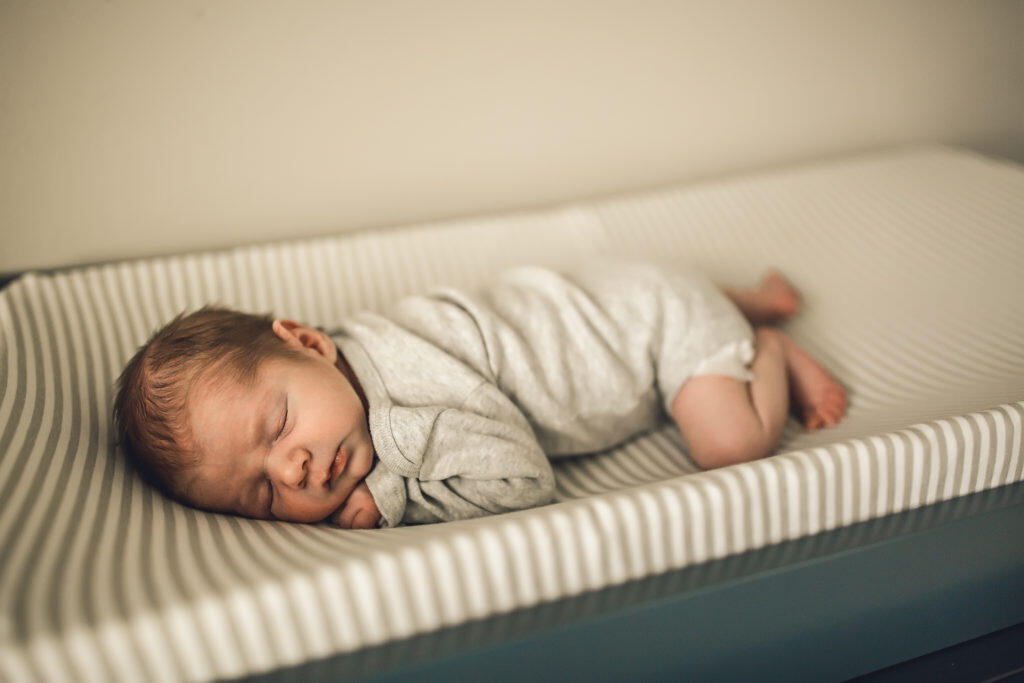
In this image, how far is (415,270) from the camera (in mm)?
1117

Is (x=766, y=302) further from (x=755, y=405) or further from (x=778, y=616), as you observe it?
(x=778, y=616)

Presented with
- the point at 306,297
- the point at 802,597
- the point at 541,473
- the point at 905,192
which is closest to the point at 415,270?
the point at 306,297

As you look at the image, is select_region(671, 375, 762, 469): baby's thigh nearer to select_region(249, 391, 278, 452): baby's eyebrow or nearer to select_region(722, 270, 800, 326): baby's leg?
select_region(722, 270, 800, 326): baby's leg

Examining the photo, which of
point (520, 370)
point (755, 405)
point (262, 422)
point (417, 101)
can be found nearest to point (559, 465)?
point (520, 370)

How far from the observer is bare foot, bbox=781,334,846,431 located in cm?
91

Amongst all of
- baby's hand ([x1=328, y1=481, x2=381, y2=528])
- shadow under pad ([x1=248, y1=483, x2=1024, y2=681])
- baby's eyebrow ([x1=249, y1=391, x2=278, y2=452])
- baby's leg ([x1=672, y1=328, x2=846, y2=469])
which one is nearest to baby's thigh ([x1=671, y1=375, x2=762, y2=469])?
baby's leg ([x1=672, y1=328, x2=846, y2=469])

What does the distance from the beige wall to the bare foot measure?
0.54 m

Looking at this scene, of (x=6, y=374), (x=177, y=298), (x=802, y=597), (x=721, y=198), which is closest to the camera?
(x=802, y=597)

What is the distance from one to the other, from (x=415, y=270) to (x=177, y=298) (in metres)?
0.35

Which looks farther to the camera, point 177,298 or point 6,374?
point 177,298

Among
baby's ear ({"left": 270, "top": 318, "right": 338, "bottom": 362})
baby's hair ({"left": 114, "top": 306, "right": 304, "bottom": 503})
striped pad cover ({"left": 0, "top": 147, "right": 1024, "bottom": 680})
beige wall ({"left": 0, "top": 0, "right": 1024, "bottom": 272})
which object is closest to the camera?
striped pad cover ({"left": 0, "top": 147, "right": 1024, "bottom": 680})

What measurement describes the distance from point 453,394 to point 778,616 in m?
0.39

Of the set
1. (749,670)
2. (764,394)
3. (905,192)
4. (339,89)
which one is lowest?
(749,670)

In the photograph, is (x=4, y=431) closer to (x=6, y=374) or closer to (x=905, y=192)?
(x=6, y=374)
